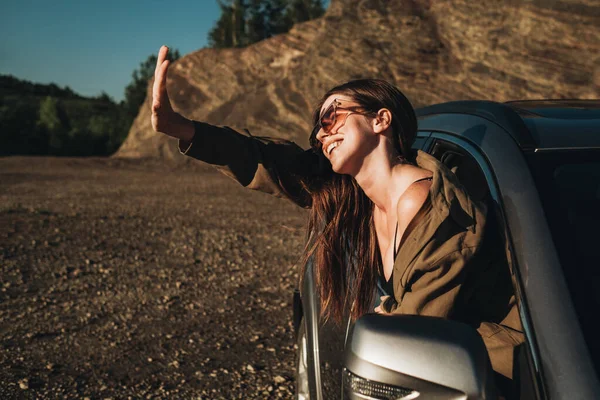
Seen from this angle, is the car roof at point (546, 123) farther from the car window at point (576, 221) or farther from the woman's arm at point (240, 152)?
the woman's arm at point (240, 152)

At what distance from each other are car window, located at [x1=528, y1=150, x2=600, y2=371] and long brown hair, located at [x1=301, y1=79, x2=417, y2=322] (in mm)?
535

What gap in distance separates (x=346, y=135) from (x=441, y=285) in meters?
0.67

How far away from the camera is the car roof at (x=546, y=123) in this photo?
5.07 ft

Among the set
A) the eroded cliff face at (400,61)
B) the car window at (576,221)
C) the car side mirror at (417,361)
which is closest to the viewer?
the car side mirror at (417,361)

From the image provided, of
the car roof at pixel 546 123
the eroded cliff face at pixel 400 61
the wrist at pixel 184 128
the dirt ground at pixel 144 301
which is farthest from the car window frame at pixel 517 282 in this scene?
the eroded cliff face at pixel 400 61

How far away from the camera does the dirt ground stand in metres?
3.67

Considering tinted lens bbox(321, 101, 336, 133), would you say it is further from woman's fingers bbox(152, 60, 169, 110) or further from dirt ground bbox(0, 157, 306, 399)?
dirt ground bbox(0, 157, 306, 399)

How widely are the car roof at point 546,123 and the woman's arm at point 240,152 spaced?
2.09ft

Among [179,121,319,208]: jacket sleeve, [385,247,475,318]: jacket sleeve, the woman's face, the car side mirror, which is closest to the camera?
the car side mirror

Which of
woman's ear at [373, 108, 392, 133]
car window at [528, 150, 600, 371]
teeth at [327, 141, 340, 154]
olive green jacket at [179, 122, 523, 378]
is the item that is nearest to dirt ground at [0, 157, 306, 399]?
teeth at [327, 141, 340, 154]

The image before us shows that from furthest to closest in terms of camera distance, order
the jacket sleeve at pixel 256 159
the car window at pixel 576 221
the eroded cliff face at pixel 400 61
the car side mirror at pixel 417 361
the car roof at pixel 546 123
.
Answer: the eroded cliff face at pixel 400 61 < the jacket sleeve at pixel 256 159 < the car roof at pixel 546 123 < the car window at pixel 576 221 < the car side mirror at pixel 417 361

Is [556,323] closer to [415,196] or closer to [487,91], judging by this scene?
[415,196]

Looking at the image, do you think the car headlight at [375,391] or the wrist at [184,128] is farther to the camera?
the wrist at [184,128]

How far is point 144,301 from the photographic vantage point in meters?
5.18
